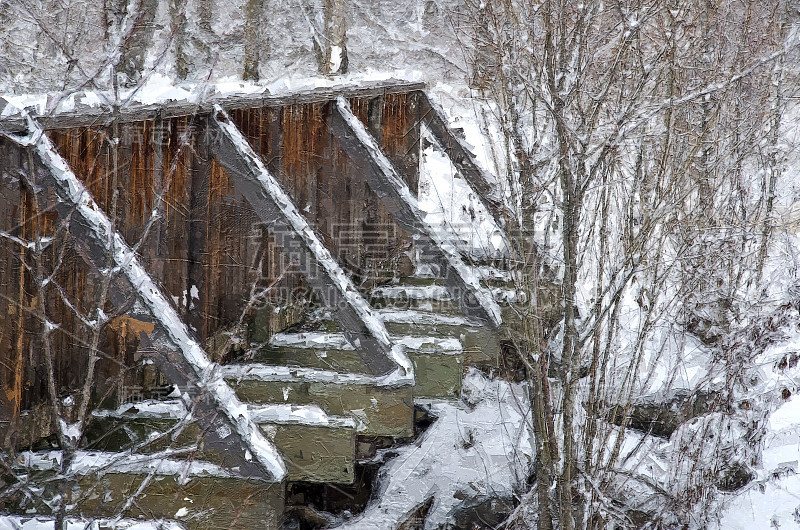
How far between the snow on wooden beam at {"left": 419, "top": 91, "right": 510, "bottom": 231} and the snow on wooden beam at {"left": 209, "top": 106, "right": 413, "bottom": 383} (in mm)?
2098

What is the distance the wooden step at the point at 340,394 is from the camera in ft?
10.2

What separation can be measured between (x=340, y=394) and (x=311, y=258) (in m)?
0.69

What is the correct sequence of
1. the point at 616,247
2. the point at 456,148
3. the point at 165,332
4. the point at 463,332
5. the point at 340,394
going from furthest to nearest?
the point at 456,148 < the point at 463,332 < the point at 616,247 < the point at 340,394 < the point at 165,332

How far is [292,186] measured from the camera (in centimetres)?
482

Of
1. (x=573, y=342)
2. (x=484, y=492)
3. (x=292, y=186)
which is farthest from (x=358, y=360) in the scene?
(x=484, y=492)

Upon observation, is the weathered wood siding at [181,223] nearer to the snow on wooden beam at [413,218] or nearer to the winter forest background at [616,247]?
the winter forest background at [616,247]

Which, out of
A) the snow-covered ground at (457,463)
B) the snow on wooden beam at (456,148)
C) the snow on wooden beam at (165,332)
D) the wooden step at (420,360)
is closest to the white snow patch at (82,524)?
the snow on wooden beam at (165,332)

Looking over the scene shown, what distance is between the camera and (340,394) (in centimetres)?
319

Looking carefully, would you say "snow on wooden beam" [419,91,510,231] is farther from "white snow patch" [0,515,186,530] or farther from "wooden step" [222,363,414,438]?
"white snow patch" [0,515,186,530]

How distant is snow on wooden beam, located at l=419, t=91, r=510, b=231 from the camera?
17.1 ft

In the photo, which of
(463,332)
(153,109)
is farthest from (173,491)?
(463,332)

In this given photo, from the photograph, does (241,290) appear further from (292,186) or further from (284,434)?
(284,434)

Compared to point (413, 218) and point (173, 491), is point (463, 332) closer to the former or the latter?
point (413, 218)

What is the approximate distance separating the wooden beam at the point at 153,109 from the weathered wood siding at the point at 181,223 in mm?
84
